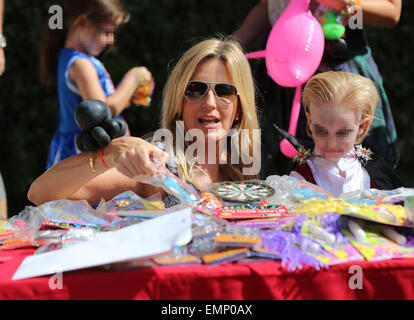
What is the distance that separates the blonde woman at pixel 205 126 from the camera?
5.05 feet

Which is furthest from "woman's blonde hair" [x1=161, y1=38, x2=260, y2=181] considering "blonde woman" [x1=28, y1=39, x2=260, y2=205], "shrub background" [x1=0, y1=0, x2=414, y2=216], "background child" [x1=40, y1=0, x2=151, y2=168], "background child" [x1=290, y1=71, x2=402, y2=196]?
"shrub background" [x1=0, y1=0, x2=414, y2=216]

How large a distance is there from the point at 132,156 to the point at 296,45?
3.14ft

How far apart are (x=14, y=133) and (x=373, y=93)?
3554 mm

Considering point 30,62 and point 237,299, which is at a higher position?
point 30,62

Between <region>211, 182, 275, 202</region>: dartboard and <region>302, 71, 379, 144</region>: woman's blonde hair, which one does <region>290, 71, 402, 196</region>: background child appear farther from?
<region>211, 182, 275, 202</region>: dartboard

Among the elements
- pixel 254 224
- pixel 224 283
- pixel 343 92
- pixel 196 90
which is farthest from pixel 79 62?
pixel 224 283

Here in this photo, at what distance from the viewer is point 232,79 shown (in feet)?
5.45

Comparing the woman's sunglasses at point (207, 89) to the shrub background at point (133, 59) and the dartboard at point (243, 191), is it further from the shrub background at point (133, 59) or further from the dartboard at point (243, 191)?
the shrub background at point (133, 59)

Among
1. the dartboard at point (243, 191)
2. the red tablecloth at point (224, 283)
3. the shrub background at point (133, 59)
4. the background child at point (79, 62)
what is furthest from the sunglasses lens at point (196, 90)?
the shrub background at point (133, 59)

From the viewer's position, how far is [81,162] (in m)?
1.30

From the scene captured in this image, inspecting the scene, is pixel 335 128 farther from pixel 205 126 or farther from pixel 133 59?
pixel 133 59

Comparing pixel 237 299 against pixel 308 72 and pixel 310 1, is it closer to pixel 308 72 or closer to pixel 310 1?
pixel 308 72
